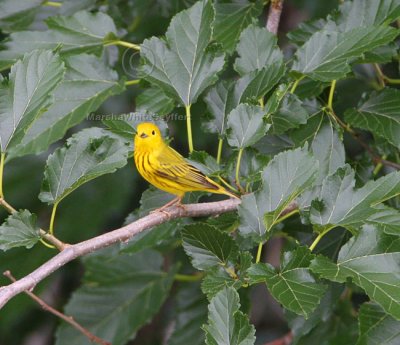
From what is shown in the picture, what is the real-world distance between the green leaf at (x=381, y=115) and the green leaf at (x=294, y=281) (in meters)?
0.51

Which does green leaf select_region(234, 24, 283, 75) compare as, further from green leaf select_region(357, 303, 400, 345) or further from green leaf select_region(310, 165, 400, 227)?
green leaf select_region(357, 303, 400, 345)

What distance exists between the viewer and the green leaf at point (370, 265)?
1.26 m

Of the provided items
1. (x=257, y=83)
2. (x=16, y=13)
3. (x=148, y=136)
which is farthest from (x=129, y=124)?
(x=16, y=13)

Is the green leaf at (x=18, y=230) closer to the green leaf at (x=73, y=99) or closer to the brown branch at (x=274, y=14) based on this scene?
the green leaf at (x=73, y=99)

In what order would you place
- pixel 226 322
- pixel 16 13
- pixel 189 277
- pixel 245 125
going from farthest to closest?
pixel 189 277 → pixel 16 13 → pixel 245 125 → pixel 226 322

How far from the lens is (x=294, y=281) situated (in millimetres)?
1301

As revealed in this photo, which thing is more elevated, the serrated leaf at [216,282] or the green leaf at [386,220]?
the green leaf at [386,220]

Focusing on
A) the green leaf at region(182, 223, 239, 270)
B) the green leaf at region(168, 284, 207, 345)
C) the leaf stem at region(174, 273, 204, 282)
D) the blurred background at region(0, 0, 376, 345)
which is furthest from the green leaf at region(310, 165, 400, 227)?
the leaf stem at region(174, 273, 204, 282)

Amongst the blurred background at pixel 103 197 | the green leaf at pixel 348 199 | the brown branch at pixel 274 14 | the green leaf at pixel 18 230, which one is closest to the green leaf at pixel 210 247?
the green leaf at pixel 348 199

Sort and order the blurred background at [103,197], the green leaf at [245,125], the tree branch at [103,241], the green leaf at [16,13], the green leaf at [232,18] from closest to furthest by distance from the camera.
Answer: the tree branch at [103,241] → the green leaf at [245,125] → the green leaf at [232,18] → the green leaf at [16,13] → the blurred background at [103,197]

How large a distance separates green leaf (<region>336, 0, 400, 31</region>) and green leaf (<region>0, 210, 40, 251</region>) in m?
0.86

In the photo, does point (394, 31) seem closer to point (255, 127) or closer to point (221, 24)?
point (255, 127)

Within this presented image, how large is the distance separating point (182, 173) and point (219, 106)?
6.9 inches

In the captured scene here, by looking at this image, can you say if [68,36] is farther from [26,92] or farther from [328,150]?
[328,150]
